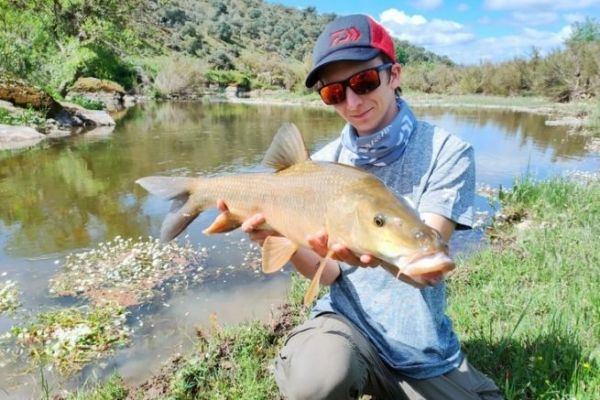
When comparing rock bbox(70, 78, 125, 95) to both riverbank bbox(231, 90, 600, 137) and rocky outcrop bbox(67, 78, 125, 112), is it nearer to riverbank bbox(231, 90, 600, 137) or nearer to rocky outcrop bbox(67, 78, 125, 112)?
rocky outcrop bbox(67, 78, 125, 112)

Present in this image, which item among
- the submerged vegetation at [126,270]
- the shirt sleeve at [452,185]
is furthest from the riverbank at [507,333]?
the submerged vegetation at [126,270]

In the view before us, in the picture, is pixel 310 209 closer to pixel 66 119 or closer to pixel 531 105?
pixel 66 119

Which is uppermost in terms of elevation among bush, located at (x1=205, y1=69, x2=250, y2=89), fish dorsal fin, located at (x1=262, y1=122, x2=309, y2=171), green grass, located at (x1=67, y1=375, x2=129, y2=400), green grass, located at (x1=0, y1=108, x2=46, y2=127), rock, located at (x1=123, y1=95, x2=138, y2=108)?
fish dorsal fin, located at (x1=262, y1=122, x2=309, y2=171)

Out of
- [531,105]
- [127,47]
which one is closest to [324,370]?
[127,47]

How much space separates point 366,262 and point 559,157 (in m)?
13.9

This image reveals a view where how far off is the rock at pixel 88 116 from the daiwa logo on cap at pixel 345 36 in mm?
19465

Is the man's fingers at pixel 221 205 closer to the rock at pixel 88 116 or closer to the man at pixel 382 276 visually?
the man at pixel 382 276

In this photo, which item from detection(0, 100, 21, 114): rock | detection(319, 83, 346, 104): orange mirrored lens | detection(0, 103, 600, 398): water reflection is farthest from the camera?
detection(0, 100, 21, 114): rock

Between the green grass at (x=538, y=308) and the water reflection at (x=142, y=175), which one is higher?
the green grass at (x=538, y=308)

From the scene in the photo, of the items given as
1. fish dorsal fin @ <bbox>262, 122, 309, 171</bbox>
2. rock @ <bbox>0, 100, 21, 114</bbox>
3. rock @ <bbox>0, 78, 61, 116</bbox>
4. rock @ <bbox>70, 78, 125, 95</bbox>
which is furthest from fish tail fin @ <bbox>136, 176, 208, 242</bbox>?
rock @ <bbox>70, 78, 125, 95</bbox>

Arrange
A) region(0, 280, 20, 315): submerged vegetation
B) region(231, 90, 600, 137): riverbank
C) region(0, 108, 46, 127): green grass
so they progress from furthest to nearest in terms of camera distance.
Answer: region(231, 90, 600, 137): riverbank
region(0, 108, 46, 127): green grass
region(0, 280, 20, 315): submerged vegetation

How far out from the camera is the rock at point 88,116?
64.9ft

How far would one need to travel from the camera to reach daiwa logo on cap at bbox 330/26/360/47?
7.23ft

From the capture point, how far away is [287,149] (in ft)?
7.18
